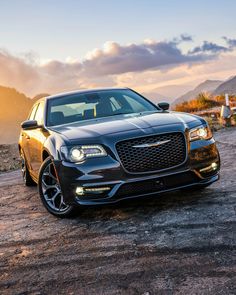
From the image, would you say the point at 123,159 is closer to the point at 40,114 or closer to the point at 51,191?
the point at 51,191

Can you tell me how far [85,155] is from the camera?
516 centimetres

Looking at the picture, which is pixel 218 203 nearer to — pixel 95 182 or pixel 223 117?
pixel 95 182

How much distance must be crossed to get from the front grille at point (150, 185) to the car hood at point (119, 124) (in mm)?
600

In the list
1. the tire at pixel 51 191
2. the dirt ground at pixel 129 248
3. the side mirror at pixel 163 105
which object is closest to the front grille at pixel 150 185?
the dirt ground at pixel 129 248

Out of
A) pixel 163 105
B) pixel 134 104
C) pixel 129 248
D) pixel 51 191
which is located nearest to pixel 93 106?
pixel 134 104

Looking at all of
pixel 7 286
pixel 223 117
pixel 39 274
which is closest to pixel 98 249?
pixel 39 274

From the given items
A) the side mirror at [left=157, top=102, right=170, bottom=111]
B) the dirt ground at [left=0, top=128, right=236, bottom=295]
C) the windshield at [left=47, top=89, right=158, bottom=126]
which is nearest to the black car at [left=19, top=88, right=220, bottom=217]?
the dirt ground at [left=0, top=128, right=236, bottom=295]

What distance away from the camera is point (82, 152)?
5184 mm

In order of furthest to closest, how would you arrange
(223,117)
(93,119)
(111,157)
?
(223,117) < (93,119) < (111,157)

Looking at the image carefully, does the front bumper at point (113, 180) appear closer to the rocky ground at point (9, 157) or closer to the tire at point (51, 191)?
the tire at point (51, 191)

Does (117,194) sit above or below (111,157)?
below

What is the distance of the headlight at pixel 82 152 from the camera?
5121 mm

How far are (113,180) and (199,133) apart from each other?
48.3 inches

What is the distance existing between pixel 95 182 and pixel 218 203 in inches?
57.2
